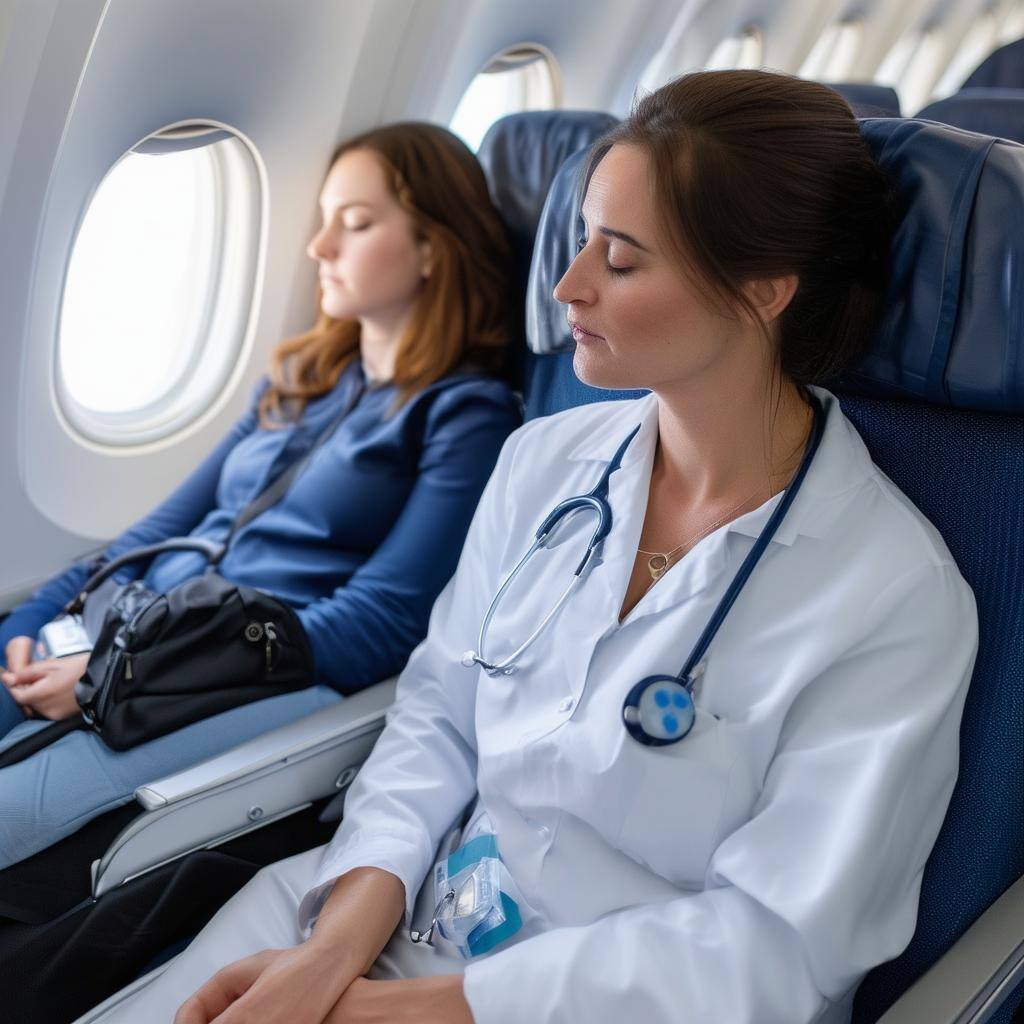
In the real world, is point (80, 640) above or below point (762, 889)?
below

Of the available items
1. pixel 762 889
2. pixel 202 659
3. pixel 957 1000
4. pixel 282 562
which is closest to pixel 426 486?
pixel 282 562

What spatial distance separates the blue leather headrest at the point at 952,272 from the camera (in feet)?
3.85

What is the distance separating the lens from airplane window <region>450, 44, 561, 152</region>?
3184 millimetres

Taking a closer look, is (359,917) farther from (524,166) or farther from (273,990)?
(524,166)

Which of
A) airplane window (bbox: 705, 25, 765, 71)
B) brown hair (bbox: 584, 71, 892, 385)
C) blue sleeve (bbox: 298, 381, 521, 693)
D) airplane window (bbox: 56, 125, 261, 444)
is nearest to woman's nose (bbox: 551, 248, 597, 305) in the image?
brown hair (bbox: 584, 71, 892, 385)

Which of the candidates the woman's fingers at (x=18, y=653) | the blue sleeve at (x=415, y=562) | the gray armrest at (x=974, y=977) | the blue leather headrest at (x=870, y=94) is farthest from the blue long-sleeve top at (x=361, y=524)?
the blue leather headrest at (x=870, y=94)

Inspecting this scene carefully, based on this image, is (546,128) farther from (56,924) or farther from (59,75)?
(56,924)

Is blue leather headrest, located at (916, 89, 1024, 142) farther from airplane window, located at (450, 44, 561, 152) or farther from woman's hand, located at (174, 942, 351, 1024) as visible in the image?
woman's hand, located at (174, 942, 351, 1024)

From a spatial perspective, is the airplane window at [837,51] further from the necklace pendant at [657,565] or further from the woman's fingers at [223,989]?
the woman's fingers at [223,989]

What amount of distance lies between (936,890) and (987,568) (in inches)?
14.8

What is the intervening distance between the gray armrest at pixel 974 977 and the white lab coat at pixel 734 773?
0.07 m

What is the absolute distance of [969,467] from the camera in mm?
1275

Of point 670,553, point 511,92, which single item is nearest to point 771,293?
point 670,553

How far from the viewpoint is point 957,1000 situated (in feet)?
3.68
